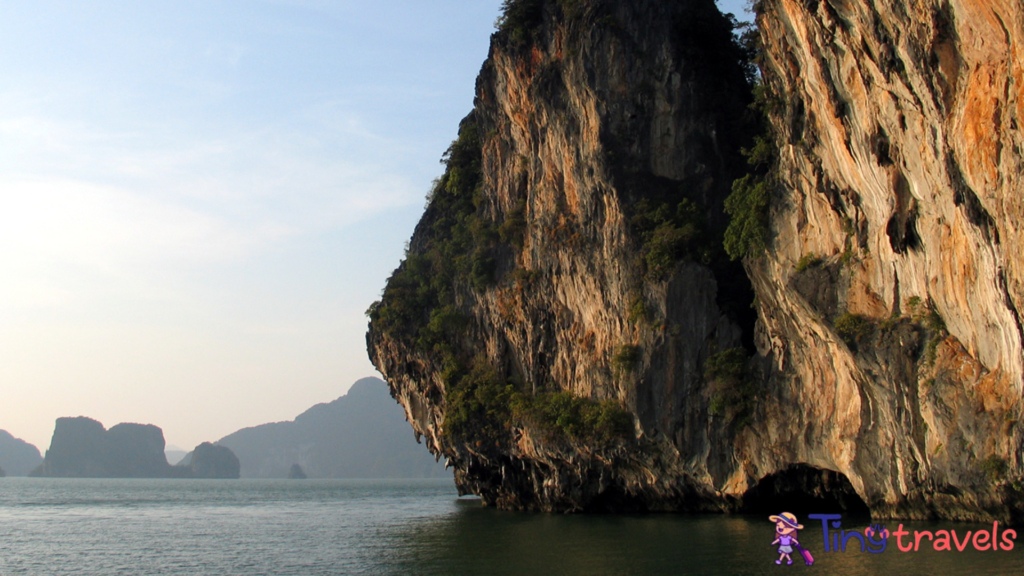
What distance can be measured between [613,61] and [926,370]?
18.9 meters

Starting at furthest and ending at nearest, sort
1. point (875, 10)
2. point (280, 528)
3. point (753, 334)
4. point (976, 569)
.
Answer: point (280, 528)
point (753, 334)
point (875, 10)
point (976, 569)

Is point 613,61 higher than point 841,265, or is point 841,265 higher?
point 613,61

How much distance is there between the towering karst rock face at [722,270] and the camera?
Answer: 1980 centimetres

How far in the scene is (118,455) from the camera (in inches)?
7347

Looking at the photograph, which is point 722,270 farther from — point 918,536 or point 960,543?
point 960,543

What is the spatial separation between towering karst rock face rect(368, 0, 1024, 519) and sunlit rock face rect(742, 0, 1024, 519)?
0.08m

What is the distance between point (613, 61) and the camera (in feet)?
119

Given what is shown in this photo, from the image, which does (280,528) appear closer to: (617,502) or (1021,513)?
(617,502)

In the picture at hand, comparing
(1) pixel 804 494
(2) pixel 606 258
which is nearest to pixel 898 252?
(1) pixel 804 494

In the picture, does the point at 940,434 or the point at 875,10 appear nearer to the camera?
the point at 875,10

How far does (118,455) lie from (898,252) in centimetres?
19405

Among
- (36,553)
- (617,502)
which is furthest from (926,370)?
(36,553)

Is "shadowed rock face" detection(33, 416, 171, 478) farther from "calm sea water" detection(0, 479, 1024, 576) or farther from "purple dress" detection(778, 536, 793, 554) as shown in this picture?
"purple dress" detection(778, 536, 793, 554)

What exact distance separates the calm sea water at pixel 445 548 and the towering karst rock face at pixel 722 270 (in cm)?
264
